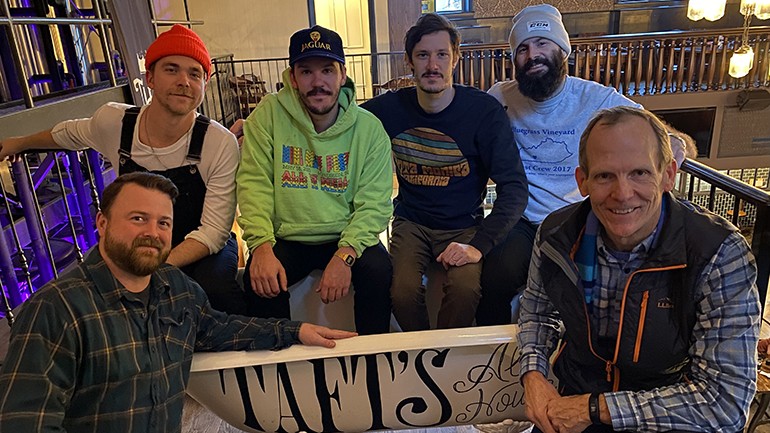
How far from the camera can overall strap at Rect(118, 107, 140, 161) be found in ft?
5.81

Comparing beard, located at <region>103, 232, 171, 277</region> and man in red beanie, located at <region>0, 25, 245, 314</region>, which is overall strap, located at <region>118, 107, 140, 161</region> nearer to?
man in red beanie, located at <region>0, 25, 245, 314</region>

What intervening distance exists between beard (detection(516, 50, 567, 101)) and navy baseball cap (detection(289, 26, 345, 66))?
78 cm

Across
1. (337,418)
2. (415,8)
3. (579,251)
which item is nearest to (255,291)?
(337,418)

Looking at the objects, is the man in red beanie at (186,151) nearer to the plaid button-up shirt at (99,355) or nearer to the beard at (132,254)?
the plaid button-up shirt at (99,355)

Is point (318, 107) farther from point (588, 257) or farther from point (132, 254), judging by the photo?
point (588, 257)

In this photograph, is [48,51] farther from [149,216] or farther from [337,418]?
[337,418]

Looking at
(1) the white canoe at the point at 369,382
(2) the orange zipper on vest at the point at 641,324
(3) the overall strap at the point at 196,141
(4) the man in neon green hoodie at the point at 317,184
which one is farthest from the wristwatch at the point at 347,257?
(2) the orange zipper on vest at the point at 641,324

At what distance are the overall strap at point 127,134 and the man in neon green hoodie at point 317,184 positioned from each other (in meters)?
0.37

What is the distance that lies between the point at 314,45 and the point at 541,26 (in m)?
0.95

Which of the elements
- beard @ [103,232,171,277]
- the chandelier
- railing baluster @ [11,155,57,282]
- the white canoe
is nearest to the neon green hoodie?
the white canoe

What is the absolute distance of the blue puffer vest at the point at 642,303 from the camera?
3.67ft

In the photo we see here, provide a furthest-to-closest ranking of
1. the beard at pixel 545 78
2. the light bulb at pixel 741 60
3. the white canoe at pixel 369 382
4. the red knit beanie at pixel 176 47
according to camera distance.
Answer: the light bulb at pixel 741 60, the beard at pixel 545 78, the red knit beanie at pixel 176 47, the white canoe at pixel 369 382

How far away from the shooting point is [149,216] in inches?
49.0

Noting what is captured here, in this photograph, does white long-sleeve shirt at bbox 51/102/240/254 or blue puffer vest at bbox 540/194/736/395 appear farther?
white long-sleeve shirt at bbox 51/102/240/254
